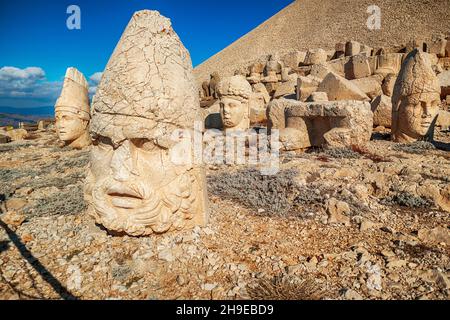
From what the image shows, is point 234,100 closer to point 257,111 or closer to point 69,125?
point 257,111

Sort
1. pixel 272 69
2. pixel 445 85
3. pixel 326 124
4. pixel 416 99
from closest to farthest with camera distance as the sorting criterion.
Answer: pixel 416 99
pixel 326 124
pixel 445 85
pixel 272 69

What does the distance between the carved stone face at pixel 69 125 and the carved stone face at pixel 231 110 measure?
3.53 m

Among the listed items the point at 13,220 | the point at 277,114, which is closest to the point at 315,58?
the point at 277,114

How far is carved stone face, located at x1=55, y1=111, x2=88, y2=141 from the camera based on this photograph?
11.3 feet

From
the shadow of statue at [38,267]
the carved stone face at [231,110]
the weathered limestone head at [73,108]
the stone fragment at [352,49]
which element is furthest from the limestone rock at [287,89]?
the shadow of statue at [38,267]

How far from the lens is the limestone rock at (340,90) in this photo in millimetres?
7602

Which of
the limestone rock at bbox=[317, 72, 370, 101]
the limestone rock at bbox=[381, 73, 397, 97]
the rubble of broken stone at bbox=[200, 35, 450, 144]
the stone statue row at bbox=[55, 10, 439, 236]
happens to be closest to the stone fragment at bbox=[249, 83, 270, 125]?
the rubble of broken stone at bbox=[200, 35, 450, 144]

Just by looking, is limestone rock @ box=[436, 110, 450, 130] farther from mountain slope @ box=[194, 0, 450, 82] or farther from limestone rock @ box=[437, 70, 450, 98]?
mountain slope @ box=[194, 0, 450, 82]

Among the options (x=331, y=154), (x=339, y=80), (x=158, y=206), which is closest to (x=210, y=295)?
(x=158, y=206)

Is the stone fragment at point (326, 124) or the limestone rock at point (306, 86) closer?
the stone fragment at point (326, 124)

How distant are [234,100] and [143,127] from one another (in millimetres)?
4379

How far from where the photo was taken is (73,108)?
3.41 meters

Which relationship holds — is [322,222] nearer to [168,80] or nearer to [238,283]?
[238,283]

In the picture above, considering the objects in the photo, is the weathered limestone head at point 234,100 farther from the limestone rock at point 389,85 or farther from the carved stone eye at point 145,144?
the limestone rock at point 389,85
